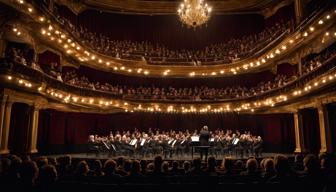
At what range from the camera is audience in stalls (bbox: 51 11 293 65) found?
72.1 feet

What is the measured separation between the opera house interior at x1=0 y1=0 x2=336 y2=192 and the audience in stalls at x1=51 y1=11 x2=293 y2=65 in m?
0.13

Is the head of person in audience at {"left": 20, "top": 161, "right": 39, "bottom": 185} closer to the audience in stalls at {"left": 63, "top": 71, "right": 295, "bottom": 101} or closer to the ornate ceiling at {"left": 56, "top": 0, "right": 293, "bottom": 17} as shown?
the audience in stalls at {"left": 63, "top": 71, "right": 295, "bottom": 101}

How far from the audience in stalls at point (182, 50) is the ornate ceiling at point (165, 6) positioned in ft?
6.16

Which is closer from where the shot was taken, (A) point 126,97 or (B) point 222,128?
(A) point 126,97

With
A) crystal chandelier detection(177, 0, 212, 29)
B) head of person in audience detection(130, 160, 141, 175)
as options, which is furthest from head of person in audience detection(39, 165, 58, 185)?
crystal chandelier detection(177, 0, 212, 29)

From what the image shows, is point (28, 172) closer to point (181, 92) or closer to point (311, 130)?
point (311, 130)

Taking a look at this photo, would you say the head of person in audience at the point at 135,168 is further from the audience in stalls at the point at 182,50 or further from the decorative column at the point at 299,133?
the audience in stalls at the point at 182,50

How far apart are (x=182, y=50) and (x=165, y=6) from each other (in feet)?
13.8

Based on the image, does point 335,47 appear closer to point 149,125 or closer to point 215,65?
point 215,65

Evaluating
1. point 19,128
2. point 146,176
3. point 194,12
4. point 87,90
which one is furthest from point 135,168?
point 87,90

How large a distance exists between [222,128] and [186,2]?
12.2m

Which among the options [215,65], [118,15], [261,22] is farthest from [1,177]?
[261,22]

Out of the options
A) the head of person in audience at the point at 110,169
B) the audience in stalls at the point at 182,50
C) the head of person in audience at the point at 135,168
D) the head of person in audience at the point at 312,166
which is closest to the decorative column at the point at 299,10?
the audience in stalls at the point at 182,50

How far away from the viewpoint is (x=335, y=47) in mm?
16234
